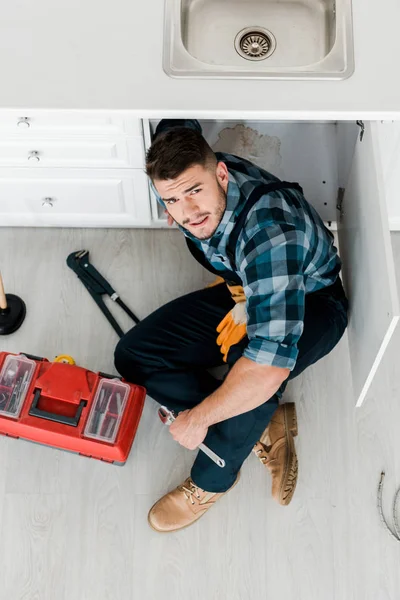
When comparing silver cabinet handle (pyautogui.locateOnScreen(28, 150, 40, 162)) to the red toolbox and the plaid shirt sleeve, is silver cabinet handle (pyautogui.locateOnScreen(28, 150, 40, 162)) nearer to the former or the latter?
the red toolbox

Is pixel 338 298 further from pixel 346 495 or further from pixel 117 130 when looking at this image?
pixel 117 130

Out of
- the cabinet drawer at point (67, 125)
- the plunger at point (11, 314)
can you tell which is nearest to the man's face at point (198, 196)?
the cabinet drawer at point (67, 125)

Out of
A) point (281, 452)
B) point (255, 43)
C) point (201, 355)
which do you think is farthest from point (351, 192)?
point (281, 452)

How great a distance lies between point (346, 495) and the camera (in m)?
1.98

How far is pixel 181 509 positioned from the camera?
6.27ft

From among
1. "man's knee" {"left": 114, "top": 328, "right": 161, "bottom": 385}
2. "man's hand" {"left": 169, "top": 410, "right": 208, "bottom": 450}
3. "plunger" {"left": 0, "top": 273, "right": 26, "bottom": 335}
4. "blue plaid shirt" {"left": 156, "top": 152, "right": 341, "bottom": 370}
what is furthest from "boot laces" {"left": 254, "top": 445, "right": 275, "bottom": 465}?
"plunger" {"left": 0, "top": 273, "right": 26, "bottom": 335}

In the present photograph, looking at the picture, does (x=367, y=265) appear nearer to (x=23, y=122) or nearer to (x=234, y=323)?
(x=234, y=323)

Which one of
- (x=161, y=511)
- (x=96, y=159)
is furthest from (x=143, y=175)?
(x=161, y=511)

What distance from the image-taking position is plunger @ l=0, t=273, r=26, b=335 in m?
2.13

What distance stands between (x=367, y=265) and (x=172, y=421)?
0.65 metres

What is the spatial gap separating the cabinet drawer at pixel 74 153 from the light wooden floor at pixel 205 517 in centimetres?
49

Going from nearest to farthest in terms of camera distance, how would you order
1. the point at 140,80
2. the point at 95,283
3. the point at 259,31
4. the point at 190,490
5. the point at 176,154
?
1. the point at 176,154
2. the point at 140,80
3. the point at 259,31
4. the point at 190,490
5. the point at 95,283

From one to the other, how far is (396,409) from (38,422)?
1004 millimetres

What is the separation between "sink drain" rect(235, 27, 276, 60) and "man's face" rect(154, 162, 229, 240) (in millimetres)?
401
